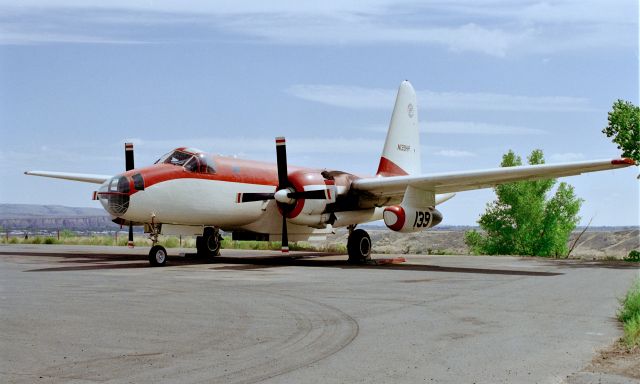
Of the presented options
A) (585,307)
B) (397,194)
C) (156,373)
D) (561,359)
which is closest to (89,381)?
(156,373)

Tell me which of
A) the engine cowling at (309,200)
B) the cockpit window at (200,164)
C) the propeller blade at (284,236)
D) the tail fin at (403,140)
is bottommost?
the propeller blade at (284,236)

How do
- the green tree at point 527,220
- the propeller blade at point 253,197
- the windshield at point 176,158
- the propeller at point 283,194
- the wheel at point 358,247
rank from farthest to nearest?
1. the green tree at point 527,220
2. the wheel at point 358,247
3. the propeller blade at point 253,197
4. the propeller at point 283,194
5. the windshield at point 176,158

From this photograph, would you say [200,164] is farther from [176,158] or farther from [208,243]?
[208,243]

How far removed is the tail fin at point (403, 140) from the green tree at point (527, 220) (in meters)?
29.9

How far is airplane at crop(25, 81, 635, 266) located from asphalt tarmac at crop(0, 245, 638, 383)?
4.89 m

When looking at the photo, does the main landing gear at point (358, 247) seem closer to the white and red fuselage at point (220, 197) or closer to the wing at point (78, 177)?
the white and red fuselage at point (220, 197)

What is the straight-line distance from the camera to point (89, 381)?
7133 mm

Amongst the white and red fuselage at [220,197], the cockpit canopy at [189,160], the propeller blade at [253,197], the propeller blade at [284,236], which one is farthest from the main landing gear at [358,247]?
the cockpit canopy at [189,160]

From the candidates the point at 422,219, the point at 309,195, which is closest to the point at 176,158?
the point at 309,195

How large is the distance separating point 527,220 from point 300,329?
54.6m

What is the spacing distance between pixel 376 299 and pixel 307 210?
11.9 meters

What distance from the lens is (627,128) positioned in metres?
33.9

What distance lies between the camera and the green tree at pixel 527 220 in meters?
61.6

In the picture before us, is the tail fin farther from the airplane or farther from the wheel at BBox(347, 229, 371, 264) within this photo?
the wheel at BBox(347, 229, 371, 264)
